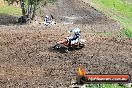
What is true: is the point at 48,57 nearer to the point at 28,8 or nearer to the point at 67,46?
the point at 67,46

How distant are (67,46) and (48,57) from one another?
216 centimetres

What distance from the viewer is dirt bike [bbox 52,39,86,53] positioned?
27969 mm

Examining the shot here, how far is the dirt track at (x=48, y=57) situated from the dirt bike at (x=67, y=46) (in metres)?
0.39

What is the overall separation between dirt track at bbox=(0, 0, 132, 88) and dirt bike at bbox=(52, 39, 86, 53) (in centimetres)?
39

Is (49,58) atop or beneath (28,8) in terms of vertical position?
beneath

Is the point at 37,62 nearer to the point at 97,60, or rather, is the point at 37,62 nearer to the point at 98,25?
the point at 97,60

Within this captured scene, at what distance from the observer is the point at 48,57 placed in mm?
26641

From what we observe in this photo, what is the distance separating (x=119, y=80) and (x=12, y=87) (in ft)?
19.1

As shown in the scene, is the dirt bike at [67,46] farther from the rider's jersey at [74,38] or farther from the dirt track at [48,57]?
the dirt track at [48,57]

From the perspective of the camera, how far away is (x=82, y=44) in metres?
28.9

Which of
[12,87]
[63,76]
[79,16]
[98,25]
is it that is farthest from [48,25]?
[12,87]

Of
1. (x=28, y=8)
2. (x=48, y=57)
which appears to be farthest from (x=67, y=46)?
(x=28, y=8)

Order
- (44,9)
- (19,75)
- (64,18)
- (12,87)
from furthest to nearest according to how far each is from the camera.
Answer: (44,9) < (64,18) < (19,75) < (12,87)

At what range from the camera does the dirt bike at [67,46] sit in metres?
28.0
